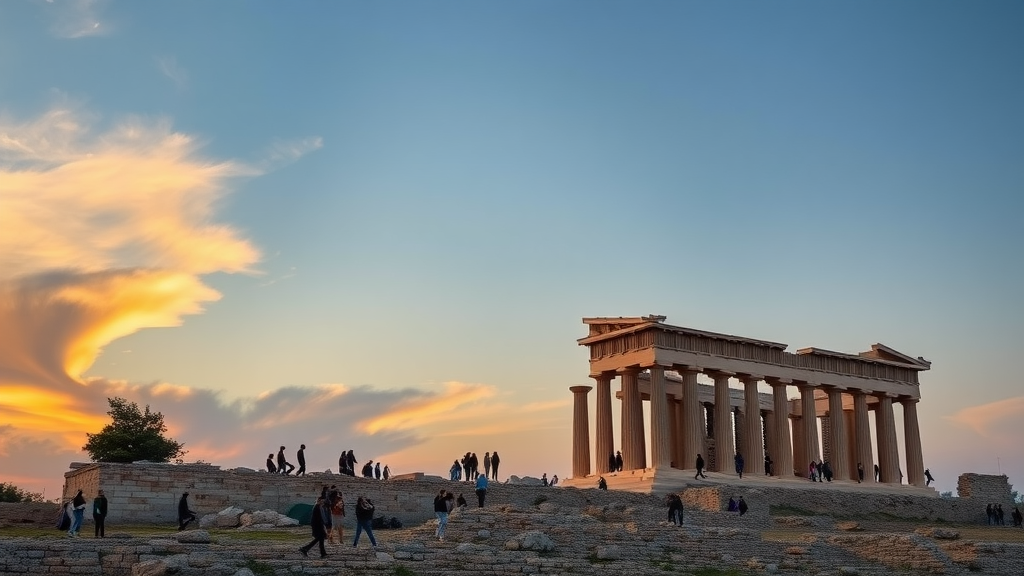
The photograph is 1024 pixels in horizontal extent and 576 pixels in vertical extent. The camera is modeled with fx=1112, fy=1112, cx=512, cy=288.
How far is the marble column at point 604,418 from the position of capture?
59594 mm

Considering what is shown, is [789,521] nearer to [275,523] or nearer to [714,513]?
[714,513]

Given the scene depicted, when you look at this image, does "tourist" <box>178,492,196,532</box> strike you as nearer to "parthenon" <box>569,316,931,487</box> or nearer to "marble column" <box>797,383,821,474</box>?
"parthenon" <box>569,316,931,487</box>

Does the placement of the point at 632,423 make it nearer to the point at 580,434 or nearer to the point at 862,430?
the point at 580,434

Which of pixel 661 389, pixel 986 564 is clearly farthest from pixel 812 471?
pixel 986 564

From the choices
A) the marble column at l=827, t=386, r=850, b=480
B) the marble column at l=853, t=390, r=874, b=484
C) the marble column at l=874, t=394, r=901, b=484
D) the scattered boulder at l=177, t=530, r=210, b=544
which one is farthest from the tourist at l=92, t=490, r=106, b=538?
the marble column at l=874, t=394, r=901, b=484

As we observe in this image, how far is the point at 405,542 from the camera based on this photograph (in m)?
30.5

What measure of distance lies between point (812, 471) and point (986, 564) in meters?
25.9

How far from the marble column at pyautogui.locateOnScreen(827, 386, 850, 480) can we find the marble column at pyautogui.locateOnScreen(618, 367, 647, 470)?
1343 centimetres

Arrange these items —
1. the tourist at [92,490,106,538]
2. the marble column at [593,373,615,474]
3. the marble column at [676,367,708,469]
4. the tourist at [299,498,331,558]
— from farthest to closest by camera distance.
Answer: the marble column at [593,373,615,474], the marble column at [676,367,708,469], the tourist at [92,490,106,538], the tourist at [299,498,331,558]

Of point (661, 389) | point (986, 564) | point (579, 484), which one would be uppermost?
point (661, 389)

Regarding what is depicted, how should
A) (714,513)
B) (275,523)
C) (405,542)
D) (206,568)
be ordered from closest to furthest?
1. (206,568)
2. (405,542)
3. (275,523)
4. (714,513)

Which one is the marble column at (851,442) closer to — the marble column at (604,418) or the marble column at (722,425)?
Result: the marble column at (722,425)

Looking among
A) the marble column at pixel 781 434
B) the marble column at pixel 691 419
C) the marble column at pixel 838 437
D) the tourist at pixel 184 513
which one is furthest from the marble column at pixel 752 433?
the tourist at pixel 184 513

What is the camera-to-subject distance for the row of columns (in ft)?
188
